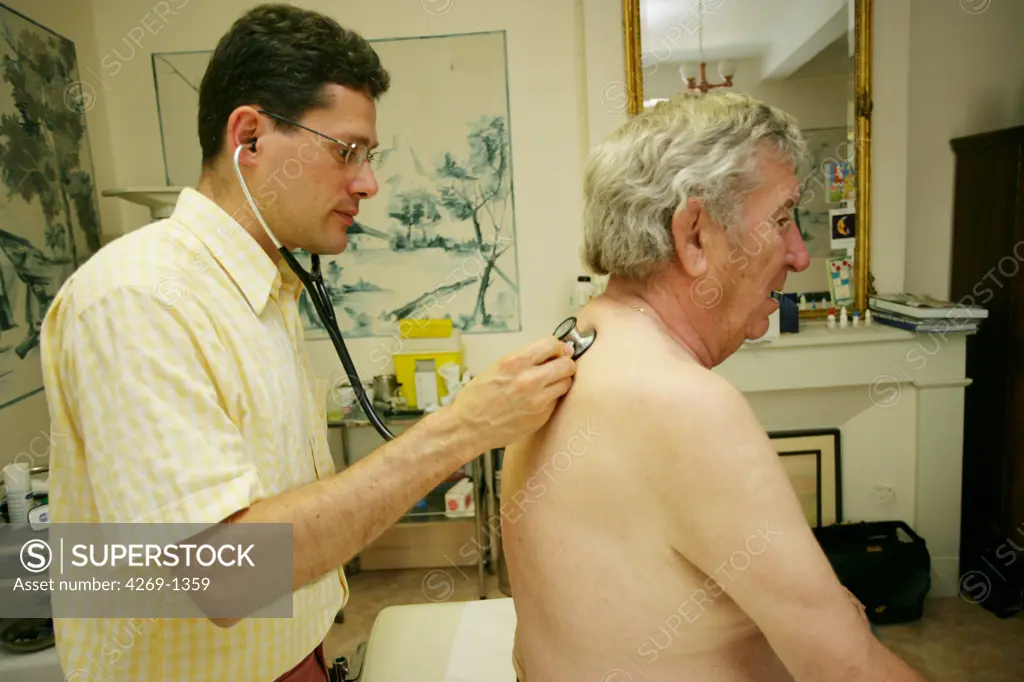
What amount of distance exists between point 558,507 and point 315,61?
713 mm

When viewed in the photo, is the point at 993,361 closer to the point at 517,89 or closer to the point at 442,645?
the point at 517,89

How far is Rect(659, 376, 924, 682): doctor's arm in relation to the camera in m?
0.70

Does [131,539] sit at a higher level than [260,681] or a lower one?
higher

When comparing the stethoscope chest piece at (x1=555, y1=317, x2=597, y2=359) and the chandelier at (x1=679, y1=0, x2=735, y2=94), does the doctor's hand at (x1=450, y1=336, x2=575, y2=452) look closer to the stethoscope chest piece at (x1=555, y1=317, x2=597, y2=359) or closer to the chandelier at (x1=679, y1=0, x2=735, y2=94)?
the stethoscope chest piece at (x1=555, y1=317, x2=597, y2=359)

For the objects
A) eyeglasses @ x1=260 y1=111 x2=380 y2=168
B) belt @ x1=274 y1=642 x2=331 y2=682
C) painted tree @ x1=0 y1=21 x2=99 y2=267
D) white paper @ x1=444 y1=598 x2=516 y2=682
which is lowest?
white paper @ x1=444 y1=598 x2=516 y2=682

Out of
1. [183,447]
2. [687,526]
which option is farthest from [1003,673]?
[183,447]

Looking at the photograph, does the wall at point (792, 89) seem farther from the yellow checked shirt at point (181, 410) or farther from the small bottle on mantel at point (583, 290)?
the yellow checked shirt at point (181, 410)

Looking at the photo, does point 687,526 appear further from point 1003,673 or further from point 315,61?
point 1003,673

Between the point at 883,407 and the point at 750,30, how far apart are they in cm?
152

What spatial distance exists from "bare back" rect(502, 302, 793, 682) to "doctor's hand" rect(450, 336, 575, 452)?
0.03 metres

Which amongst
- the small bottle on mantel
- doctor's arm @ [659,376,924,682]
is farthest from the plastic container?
the small bottle on mantel

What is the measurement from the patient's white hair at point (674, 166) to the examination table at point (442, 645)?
98 cm

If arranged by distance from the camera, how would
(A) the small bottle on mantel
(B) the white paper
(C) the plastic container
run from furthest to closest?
1. (A) the small bottle on mantel
2. (C) the plastic container
3. (B) the white paper

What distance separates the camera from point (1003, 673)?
204 centimetres
